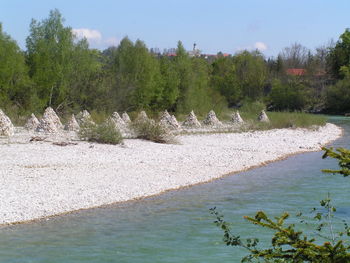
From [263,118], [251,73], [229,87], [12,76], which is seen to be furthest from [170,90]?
[251,73]

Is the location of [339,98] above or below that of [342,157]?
above

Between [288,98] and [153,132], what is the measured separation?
59526 millimetres

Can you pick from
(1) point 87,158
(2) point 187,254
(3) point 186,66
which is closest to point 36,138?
(1) point 87,158

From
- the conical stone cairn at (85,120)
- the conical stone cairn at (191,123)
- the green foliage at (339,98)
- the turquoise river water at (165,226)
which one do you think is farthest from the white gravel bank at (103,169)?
the green foliage at (339,98)

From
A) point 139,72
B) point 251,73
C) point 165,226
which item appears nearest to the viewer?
point 165,226

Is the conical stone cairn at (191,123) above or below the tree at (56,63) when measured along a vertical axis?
below

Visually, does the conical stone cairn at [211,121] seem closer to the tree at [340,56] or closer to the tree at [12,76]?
the tree at [12,76]

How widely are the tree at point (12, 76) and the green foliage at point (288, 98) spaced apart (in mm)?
52162

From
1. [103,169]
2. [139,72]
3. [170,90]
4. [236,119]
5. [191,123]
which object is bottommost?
[103,169]

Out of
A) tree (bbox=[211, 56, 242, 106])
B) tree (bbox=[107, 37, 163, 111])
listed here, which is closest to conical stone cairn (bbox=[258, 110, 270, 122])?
tree (bbox=[107, 37, 163, 111])

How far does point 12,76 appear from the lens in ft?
113

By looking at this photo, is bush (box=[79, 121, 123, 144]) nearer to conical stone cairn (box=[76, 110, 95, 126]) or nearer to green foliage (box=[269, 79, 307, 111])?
conical stone cairn (box=[76, 110, 95, 126])

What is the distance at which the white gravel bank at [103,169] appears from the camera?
13391 millimetres

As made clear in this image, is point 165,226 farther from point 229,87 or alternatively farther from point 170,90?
point 229,87
